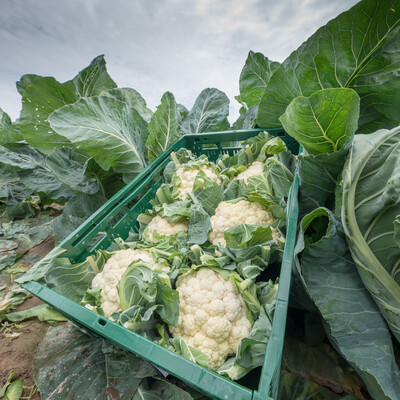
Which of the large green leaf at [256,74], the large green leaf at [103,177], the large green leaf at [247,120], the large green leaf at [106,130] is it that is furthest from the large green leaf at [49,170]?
the large green leaf at [256,74]

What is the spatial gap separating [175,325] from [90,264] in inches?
16.1

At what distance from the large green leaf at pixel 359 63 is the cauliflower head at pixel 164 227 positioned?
0.74m

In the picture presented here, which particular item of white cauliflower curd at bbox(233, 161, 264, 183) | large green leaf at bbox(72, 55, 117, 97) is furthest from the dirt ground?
large green leaf at bbox(72, 55, 117, 97)

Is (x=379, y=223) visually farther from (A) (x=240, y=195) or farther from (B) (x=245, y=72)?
(B) (x=245, y=72)

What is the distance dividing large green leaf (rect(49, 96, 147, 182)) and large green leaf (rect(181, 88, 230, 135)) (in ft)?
1.29

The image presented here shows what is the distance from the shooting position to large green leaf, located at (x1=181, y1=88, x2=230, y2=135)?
1.77 m

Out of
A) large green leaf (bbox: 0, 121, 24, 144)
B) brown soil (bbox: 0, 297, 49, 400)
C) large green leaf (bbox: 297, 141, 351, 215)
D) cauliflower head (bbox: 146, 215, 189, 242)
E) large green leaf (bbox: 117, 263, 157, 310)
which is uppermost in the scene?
large green leaf (bbox: 0, 121, 24, 144)

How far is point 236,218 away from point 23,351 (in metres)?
1.18

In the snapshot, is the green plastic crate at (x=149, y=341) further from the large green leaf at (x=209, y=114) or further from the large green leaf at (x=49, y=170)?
the large green leaf at (x=209, y=114)

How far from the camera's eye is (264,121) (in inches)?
51.9

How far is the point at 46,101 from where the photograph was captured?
1541 millimetres

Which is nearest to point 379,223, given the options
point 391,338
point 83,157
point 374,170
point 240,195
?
point 374,170

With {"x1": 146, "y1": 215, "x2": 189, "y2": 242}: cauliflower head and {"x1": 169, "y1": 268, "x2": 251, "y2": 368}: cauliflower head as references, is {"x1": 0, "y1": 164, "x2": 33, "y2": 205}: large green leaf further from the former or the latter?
{"x1": 169, "y1": 268, "x2": 251, "y2": 368}: cauliflower head

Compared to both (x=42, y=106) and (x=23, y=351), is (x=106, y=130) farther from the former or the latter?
(x=23, y=351)
